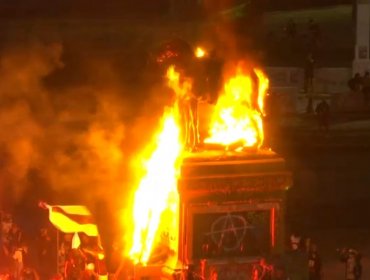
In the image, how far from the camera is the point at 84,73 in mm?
30109

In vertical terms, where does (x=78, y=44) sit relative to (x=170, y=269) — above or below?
above

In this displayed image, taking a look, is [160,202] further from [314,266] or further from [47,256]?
[47,256]

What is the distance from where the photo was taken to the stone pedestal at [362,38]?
30.5m

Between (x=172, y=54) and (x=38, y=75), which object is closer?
(x=172, y=54)

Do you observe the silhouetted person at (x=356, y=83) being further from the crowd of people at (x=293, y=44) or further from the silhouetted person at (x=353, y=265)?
the silhouetted person at (x=353, y=265)

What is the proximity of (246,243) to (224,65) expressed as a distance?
3.10m

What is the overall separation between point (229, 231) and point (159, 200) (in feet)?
4.58

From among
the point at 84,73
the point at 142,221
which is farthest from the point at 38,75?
the point at 142,221

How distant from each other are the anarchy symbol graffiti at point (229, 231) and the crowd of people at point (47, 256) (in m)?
2.03

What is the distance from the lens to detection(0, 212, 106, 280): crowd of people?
16484 millimetres

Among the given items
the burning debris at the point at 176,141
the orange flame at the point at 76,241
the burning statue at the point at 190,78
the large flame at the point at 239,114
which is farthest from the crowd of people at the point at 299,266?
the orange flame at the point at 76,241

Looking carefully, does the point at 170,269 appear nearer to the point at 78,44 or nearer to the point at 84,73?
the point at 84,73

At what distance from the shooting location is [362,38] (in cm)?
3073


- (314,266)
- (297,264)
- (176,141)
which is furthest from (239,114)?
(314,266)
